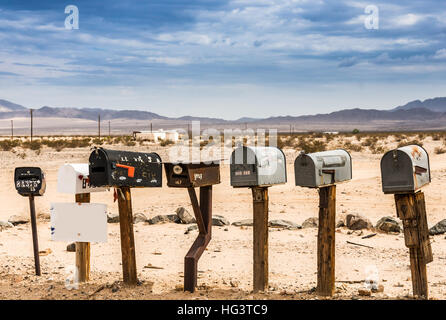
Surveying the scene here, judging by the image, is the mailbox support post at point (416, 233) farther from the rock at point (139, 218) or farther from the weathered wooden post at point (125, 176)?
the rock at point (139, 218)

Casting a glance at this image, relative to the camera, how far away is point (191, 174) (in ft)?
18.5

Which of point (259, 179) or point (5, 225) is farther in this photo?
point (5, 225)

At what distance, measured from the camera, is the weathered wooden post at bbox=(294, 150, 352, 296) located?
5.32m

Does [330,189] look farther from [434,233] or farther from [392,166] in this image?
[434,233]

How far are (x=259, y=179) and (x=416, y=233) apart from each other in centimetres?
144

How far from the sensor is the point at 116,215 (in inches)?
408

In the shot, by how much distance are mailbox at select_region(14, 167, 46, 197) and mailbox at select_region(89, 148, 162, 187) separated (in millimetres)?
1183

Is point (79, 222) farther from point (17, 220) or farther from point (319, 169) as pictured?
point (17, 220)

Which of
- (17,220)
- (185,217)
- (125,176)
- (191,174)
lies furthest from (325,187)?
(17,220)

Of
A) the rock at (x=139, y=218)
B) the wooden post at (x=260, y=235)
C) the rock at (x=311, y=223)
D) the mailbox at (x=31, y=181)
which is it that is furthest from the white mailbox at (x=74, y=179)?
the rock at (x=311, y=223)

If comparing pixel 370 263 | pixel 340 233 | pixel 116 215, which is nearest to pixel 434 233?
pixel 340 233

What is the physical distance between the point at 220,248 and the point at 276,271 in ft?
4.61

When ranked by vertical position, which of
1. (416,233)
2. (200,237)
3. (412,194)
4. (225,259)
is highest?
(412,194)

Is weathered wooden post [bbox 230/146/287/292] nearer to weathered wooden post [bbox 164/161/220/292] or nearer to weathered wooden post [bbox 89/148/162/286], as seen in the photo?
weathered wooden post [bbox 164/161/220/292]
